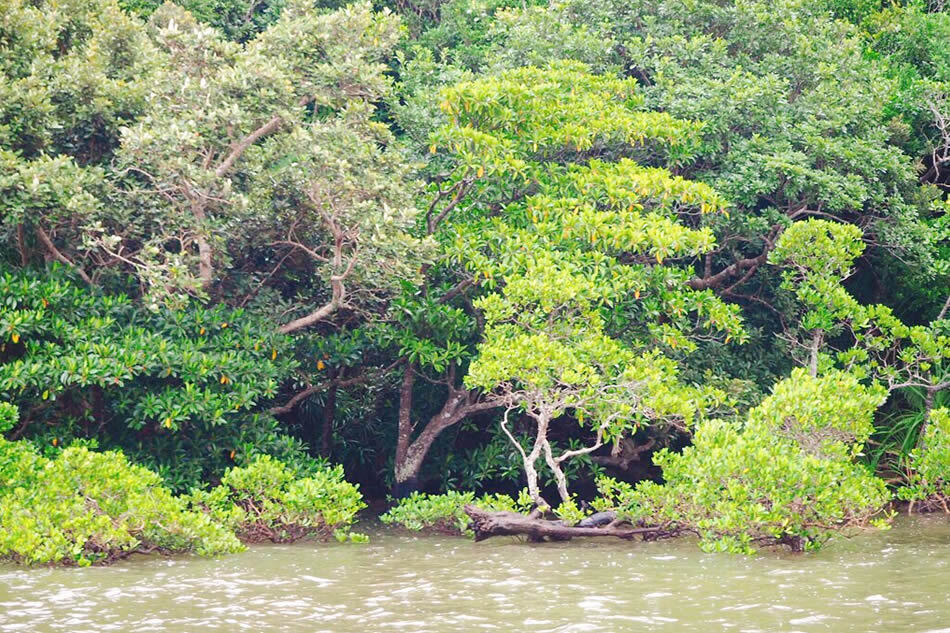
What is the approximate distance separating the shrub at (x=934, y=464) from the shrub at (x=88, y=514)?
392 inches

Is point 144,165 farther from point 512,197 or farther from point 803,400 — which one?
point 803,400

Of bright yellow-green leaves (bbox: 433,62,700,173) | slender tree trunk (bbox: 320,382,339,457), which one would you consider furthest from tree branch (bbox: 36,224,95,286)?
bright yellow-green leaves (bbox: 433,62,700,173)

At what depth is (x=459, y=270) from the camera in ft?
58.2

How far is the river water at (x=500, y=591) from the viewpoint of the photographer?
385 inches

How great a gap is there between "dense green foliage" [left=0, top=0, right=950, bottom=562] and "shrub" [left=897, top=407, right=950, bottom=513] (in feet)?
0.18

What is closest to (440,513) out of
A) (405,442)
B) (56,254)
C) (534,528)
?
(534,528)

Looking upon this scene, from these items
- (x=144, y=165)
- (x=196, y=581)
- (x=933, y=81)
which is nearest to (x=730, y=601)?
(x=196, y=581)

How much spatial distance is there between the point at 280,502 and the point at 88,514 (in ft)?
9.87

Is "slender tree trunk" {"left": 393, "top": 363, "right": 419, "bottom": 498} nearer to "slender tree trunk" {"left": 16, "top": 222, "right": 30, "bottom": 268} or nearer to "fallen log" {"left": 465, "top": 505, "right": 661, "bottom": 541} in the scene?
"fallen log" {"left": 465, "top": 505, "right": 661, "bottom": 541}

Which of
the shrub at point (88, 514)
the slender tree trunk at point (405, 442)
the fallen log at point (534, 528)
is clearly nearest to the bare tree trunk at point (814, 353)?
the fallen log at point (534, 528)

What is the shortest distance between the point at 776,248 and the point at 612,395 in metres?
4.47

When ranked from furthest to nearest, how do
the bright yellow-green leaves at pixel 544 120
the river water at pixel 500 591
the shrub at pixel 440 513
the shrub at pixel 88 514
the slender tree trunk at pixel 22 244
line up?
the bright yellow-green leaves at pixel 544 120 < the shrub at pixel 440 513 < the slender tree trunk at pixel 22 244 < the shrub at pixel 88 514 < the river water at pixel 500 591

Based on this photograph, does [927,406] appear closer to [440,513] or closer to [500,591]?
[440,513]

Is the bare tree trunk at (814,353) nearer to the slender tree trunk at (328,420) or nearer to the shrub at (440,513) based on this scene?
the shrub at (440,513)
